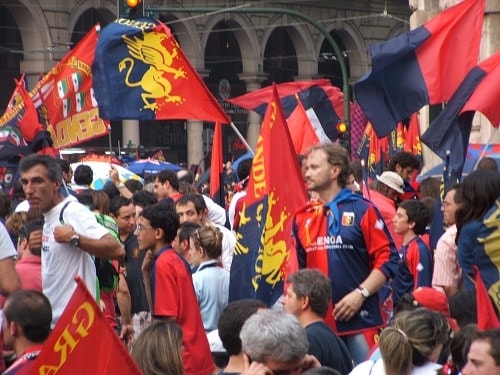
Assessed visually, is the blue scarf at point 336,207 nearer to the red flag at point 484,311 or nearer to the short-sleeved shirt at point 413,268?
the red flag at point 484,311

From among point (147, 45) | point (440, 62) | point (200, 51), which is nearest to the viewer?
point (440, 62)

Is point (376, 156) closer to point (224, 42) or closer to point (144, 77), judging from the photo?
point (144, 77)

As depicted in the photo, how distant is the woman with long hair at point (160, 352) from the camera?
6.14 meters

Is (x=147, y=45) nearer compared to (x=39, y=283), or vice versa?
(x=39, y=283)

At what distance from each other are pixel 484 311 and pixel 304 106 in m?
11.2

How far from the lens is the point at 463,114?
9688mm

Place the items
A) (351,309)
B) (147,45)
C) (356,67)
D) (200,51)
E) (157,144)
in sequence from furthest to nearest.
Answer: (356,67) < (157,144) < (200,51) < (147,45) < (351,309)

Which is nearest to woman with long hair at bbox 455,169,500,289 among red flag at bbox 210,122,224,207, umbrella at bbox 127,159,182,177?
red flag at bbox 210,122,224,207

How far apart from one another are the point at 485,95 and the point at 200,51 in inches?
1452

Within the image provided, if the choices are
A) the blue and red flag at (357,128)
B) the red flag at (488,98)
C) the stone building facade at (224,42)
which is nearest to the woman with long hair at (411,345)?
the red flag at (488,98)

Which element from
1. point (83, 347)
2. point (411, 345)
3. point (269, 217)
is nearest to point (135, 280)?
point (269, 217)

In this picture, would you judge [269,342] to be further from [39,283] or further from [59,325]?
[39,283]

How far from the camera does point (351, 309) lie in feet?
23.7

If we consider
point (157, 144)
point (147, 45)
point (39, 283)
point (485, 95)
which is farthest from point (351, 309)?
point (157, 144)
